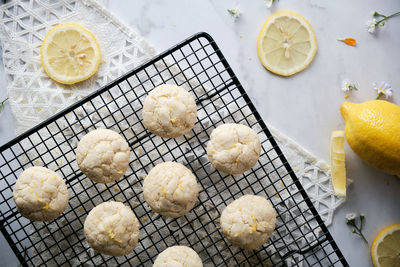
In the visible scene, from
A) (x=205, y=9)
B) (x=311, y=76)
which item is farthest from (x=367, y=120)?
(x=205, y=9)

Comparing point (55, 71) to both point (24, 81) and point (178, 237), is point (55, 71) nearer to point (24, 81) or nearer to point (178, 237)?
point (24, 81)

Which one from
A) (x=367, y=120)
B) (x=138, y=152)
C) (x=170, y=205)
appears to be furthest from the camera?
(x=138, y=152)

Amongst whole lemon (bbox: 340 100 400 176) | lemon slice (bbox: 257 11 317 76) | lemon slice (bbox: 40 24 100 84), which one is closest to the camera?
whole lemon (bbox: 340 100 400 176)

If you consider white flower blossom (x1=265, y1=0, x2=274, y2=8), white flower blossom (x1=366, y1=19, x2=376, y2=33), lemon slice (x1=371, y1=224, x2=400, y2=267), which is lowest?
lemon slice (x1=371, y1=224, x2=400, y2=267)

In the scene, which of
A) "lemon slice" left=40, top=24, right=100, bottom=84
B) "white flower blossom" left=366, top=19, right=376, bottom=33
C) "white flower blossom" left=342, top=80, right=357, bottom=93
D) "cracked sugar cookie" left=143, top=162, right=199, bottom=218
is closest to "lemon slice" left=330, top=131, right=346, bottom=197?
"white flower blossom" left=342, top=80, right=357, bottom=93

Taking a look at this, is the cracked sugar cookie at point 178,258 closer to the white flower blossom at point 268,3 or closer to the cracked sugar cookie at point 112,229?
the cracked sugar cookie at point 112,229

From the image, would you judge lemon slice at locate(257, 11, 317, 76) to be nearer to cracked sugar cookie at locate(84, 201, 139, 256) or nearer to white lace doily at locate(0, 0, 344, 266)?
white lace doily at locate(0, 0, 344, 266)

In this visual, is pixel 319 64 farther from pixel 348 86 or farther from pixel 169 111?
pixel 169 111
